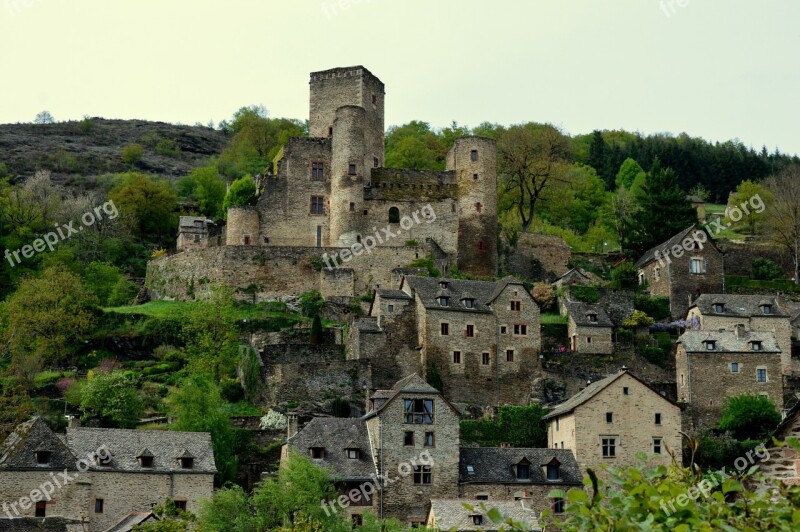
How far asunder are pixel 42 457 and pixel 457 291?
27.0m

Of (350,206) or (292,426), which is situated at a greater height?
(350,206)

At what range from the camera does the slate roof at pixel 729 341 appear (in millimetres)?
62719

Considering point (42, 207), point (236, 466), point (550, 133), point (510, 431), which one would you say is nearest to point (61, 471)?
point (236, 466)

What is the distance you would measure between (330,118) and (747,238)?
137ft

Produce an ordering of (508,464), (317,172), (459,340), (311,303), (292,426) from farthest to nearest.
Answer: (317,172) → (311,303) → (459,340) → (292,426) → (508,464)

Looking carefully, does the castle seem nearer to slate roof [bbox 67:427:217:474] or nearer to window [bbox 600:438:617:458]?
window [bbox 600:438:617:458]

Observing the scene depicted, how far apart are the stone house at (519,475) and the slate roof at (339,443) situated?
481 centimetres

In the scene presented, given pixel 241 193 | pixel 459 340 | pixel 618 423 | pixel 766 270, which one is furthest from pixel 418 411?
pixel 766 270

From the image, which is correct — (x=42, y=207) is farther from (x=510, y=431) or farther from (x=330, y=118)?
(x=510, y=431)

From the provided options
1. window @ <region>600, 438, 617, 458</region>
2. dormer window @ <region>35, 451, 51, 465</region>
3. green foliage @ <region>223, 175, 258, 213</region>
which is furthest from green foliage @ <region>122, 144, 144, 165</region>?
window @ <region>600, 438, 617, 458</region>

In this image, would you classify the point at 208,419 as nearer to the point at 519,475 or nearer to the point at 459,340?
the point at 519,475

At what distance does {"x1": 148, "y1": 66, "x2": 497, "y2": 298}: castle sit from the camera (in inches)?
2977

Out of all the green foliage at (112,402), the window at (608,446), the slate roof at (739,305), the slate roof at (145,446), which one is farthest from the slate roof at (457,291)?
the slate roof at (145,446)

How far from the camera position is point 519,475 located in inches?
2050
